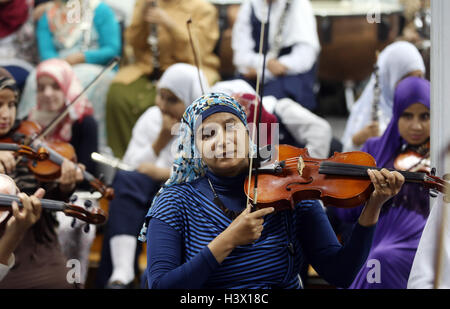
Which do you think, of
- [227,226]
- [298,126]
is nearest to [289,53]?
[298,126]

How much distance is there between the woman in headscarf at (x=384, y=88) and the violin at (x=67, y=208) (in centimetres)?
126

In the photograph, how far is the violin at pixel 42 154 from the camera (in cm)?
234

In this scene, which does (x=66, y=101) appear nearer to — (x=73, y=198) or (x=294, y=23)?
(x=73, y=198)

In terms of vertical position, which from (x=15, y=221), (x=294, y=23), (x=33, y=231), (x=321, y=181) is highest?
(x=294, y=23)

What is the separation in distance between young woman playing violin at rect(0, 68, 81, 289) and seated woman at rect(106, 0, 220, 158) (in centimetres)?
116

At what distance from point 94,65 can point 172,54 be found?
17.9 inches

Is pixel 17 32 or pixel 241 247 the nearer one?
pixel 241 247

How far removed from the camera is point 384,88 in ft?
9.47

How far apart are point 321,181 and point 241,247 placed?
31 cm

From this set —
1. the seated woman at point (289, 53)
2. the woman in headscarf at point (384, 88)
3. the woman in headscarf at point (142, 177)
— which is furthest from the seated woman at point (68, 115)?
the woman in headscarf at point (384, 88)

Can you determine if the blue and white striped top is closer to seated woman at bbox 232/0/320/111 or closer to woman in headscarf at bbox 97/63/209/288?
woman in headscarf at bbox 97/63/209/288

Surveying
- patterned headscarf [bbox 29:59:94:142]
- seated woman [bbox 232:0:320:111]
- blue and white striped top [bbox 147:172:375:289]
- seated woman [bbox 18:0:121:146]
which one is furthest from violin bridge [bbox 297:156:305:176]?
seated woman [bbox 18:0:121:146]
